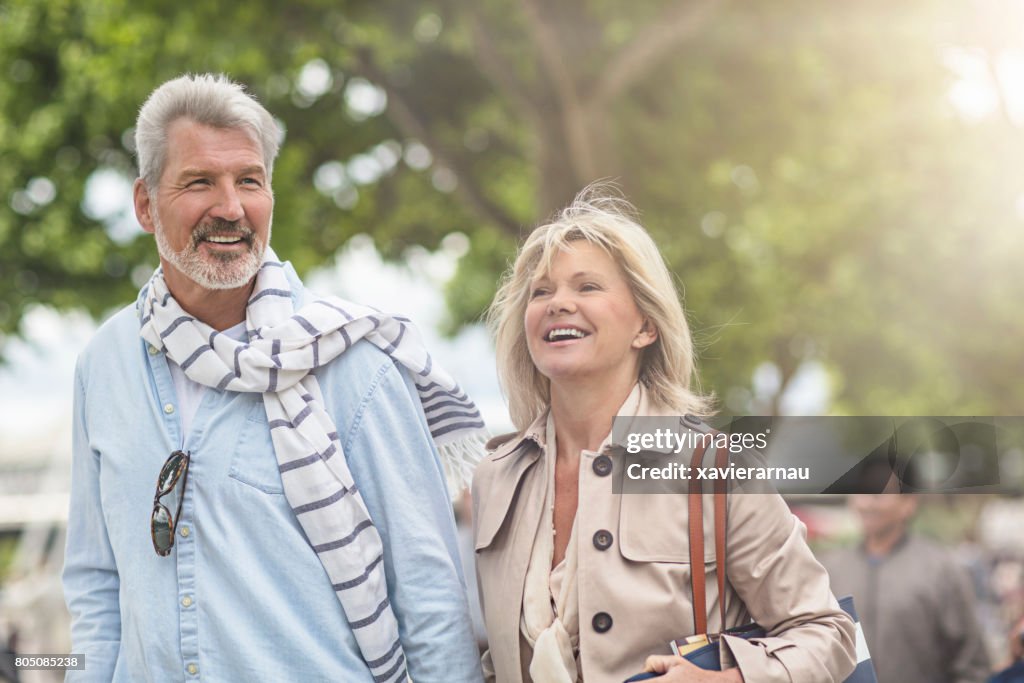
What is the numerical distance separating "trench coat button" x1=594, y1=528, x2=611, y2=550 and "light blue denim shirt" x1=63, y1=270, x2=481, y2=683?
14.7 inches

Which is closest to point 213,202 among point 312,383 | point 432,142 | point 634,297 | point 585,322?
point 312,383

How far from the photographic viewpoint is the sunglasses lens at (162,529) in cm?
280

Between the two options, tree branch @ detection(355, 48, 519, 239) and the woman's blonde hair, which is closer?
the woman's blonde hair

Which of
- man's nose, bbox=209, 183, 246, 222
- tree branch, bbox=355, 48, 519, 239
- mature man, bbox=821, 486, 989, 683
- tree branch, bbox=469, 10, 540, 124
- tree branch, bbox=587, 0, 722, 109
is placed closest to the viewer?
man's nose, bbox=209, 183, 246, 222

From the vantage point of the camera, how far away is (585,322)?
2.98 m

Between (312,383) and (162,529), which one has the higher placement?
(312,383)

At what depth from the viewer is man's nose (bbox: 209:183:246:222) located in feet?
9.70

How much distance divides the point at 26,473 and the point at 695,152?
14.4 meters

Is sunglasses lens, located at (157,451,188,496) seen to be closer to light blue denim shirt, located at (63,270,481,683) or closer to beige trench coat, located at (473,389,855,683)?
light blue denim shirt, located at (63,270,481,683)

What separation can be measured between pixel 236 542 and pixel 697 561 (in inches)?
41.0

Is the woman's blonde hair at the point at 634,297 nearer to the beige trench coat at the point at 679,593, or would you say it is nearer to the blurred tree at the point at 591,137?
the beige trench coat at the point at 679,593

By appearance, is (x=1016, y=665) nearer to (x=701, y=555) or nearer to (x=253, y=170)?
(x=701, y=555)

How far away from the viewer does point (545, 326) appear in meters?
3.01

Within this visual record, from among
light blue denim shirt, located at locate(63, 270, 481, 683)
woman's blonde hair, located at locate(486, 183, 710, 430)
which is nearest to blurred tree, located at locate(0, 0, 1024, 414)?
woman's blonde hair, located at locate(486, 183, 710, 430)
